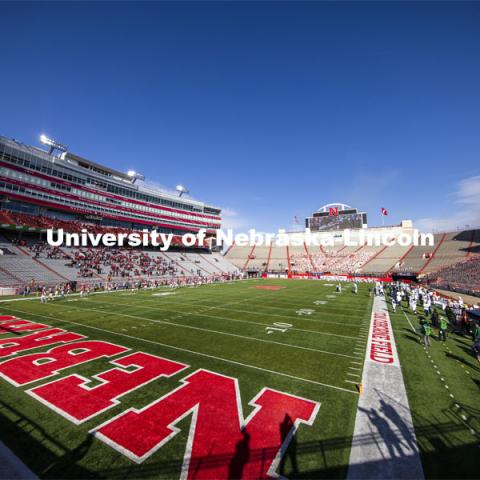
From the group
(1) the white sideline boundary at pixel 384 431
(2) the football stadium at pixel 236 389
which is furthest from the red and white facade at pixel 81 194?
(1) the white sideline boundary at pixel 384 431

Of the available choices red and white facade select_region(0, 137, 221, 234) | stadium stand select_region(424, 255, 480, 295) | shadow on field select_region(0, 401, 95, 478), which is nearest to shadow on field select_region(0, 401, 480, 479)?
shadow on field select_region(0, 401, 95, 478)

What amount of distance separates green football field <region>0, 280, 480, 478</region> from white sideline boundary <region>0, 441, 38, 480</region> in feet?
0.29

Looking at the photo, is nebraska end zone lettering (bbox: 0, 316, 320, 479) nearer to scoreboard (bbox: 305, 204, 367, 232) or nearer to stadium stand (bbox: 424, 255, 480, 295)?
stadium stand (bbox: 424, 255, 480, 295)

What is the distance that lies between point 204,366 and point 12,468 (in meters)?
5.44

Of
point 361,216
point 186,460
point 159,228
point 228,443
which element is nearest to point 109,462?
point 186,460

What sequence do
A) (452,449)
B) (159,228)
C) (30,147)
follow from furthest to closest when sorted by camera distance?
(159,228) < (30,147) < (452,449)

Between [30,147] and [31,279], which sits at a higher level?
[30,147]

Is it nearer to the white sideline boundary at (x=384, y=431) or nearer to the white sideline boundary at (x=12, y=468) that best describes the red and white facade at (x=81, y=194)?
the white sideline boundary at (x=12, y=468)

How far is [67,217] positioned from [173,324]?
145 feet

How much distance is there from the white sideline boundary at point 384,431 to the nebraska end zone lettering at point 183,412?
46.2 inches

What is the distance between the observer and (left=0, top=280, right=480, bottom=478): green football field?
16.1 ft

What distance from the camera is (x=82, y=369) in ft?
29.5

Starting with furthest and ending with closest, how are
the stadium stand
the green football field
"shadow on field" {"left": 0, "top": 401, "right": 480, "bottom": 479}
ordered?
the stadium stand < the green football field < "shadow on field" {"left": 0, "top": 401, "right": 480, "bottom": 479}

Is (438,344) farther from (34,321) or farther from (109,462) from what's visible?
(34,321)
